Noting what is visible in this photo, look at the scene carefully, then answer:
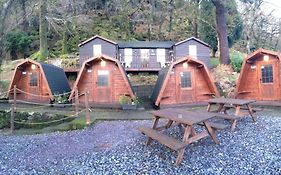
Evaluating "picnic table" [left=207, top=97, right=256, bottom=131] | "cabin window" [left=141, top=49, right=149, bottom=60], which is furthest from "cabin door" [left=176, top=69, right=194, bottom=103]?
"cabin window" [left=141, top=49, right=149, bottom=60]

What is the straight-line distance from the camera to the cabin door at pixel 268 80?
36.8ft

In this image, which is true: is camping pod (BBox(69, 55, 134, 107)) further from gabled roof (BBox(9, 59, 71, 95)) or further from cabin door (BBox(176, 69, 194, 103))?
cabin door (BBox(176, 69, 194, 103))

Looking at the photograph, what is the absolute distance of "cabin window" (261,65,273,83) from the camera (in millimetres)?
11345

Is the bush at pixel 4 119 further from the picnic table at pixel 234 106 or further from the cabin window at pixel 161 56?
the cabin window at pixel 161 56

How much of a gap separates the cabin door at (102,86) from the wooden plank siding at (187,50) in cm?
1221

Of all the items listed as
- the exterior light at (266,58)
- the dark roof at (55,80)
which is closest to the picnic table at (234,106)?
the exterior light at (266,58)

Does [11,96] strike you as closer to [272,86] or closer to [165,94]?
[165,94]

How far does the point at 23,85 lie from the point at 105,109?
16.9ft

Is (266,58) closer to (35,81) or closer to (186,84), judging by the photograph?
(186,84)

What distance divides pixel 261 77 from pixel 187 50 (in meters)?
12.8

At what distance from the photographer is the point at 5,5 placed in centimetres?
1365

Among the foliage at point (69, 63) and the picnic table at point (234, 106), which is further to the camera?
the foliage at point (69, 63)

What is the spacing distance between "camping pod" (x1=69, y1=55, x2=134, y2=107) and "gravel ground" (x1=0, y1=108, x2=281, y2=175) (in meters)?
5.17

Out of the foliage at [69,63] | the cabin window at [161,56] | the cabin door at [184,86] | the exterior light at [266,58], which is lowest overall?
the cabin door at [184,86]
